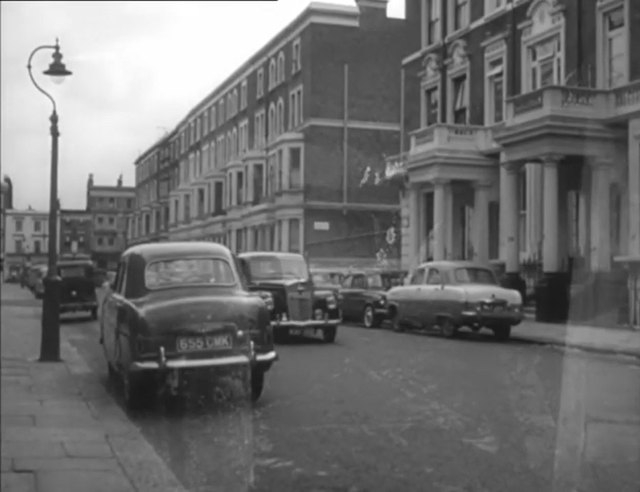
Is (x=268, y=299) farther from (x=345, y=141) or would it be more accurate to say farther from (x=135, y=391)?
(x=135, y=391)

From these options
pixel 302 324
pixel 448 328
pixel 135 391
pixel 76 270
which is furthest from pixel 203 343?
pixel 76 270

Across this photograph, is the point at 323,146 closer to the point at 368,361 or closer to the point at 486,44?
the point at 486,44

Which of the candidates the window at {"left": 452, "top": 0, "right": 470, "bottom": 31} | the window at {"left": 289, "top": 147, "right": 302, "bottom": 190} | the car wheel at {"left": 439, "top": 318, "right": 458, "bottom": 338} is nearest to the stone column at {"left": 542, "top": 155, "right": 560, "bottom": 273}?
the window at {"left": 452, "top": 0, "right": 470, "bottom": 31}

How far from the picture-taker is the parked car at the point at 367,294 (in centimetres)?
414

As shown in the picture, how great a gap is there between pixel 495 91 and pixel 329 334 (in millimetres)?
2658

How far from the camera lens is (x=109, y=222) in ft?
16.2

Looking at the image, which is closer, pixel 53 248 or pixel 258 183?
pixel 258 183

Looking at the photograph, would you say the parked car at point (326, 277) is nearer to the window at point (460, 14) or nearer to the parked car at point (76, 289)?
the window at point (460, 14)

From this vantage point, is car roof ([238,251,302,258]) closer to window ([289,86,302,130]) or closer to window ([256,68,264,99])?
window ([289,86,302,130])

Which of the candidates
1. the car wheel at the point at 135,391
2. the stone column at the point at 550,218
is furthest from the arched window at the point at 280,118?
the car wheel at the point at 135,391

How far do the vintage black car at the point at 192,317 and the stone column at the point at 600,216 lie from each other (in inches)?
60.0

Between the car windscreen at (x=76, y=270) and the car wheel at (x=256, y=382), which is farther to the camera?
the car windscreen at (x=76, y=270)

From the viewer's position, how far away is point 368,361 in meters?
7.20

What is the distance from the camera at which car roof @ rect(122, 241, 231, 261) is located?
3811 millimetres
